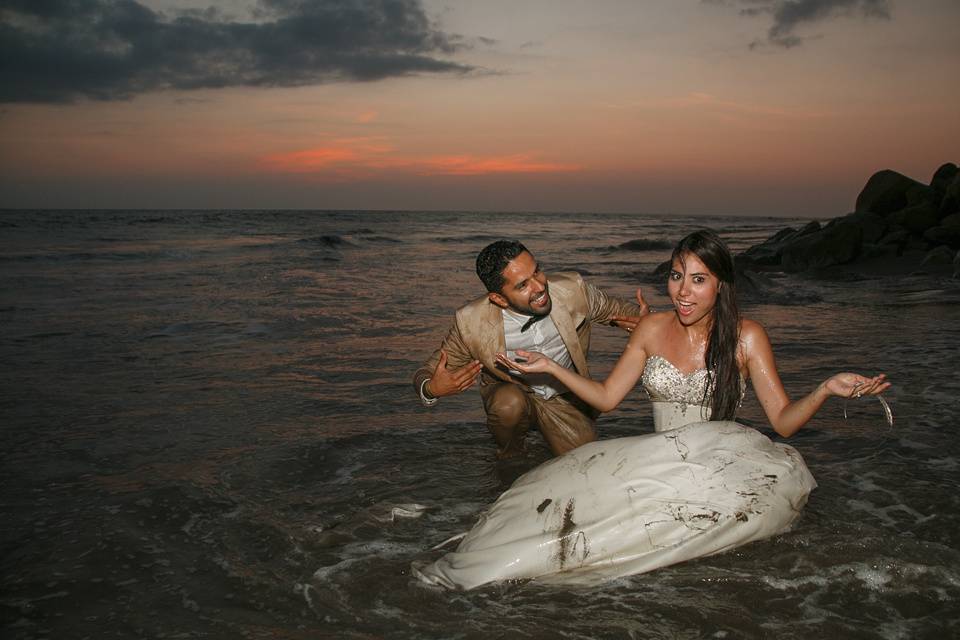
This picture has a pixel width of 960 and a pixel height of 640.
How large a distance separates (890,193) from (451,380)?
23695 mm

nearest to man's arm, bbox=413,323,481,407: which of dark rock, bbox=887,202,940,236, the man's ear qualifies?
the man's ear

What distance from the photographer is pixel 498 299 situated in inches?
201

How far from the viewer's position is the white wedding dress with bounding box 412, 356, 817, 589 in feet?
11.1

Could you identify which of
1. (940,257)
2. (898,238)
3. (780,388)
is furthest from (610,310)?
(898,238)

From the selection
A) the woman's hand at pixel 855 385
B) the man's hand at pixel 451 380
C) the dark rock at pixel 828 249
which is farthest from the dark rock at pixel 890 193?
the woman's hand at pixel 855 385

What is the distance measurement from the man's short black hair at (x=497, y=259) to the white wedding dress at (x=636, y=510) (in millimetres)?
1573

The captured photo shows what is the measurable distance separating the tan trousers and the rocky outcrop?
16011mm

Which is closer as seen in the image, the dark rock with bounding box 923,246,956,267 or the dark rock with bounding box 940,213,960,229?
the dark rock with bounding box 923,246,956,267

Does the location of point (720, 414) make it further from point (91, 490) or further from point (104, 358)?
point (104, 358)

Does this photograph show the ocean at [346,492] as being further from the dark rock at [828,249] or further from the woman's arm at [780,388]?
the dark rock at [828,249]

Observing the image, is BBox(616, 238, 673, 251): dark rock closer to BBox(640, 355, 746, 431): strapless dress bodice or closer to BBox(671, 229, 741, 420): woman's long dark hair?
BBox(640, 355, 746, 431): strapless dress bodice

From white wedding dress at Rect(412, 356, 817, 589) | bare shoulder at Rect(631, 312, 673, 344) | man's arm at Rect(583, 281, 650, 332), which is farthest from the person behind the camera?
man's arm at Rect(583, 281, 650, 332)

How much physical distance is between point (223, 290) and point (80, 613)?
12.6m

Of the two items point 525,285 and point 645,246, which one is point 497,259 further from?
point 645,246
